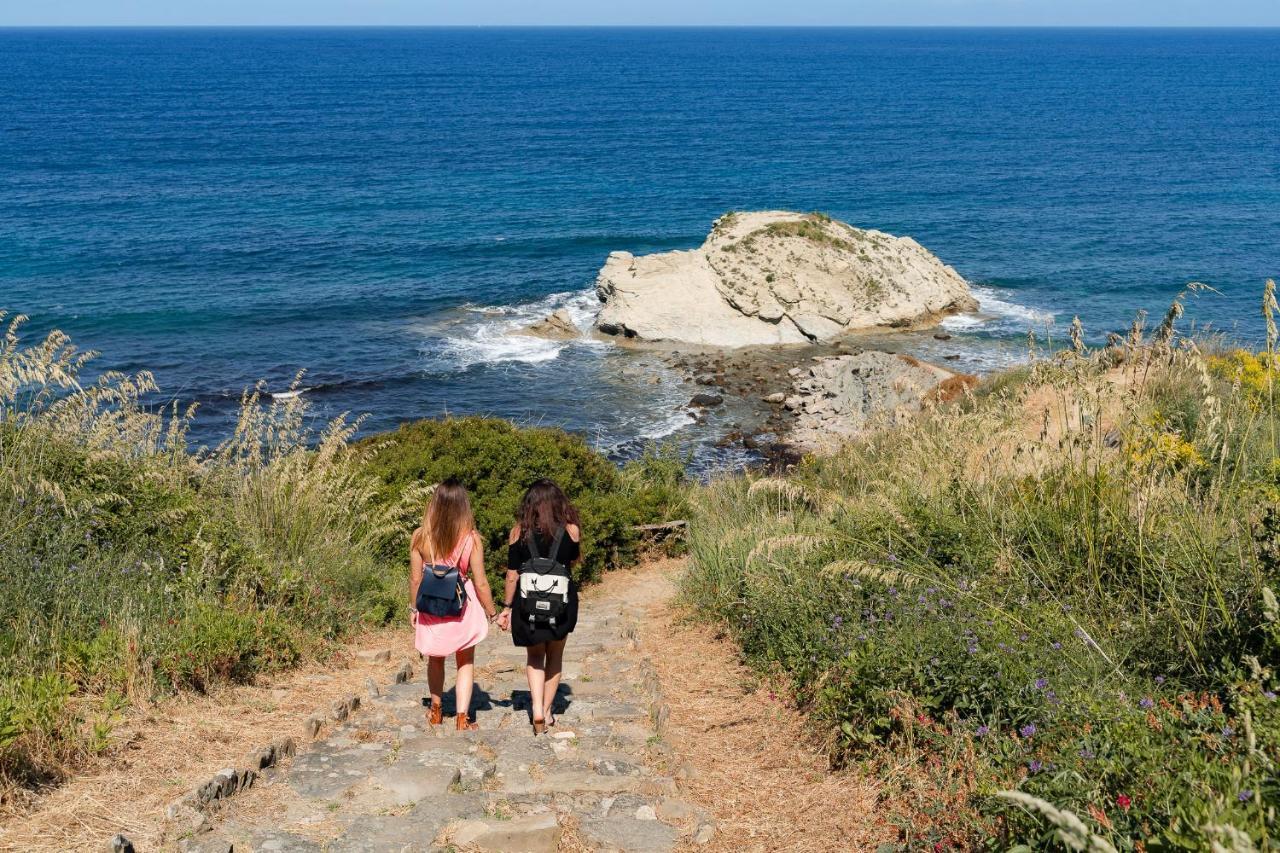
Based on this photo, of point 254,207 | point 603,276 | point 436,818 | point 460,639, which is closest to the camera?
point 436,818

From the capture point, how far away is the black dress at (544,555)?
256 inches

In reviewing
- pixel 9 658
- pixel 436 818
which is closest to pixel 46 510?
pixel 9 658

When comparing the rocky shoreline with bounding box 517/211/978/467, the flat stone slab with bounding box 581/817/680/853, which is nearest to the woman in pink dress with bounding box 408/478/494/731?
the flat stone slab with bounding box 581/817/680/853

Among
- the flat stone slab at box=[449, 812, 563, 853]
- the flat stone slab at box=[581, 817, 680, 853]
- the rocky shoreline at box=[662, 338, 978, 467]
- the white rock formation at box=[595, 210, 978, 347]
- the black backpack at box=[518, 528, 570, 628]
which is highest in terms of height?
the black backpack at box=[518, 528, 570, 628]

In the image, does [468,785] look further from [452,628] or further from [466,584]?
[466,584]

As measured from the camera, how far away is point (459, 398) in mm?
27859

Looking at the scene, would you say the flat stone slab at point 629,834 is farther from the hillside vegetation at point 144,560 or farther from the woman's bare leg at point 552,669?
the hillside vegetation at point 144,560

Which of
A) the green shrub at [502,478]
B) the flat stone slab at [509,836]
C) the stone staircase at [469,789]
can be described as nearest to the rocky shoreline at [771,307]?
the green shrub at [502,478]

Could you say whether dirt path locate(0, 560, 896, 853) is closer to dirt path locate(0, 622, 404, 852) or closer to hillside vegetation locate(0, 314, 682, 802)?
dirt path locate(0, 622, 404, 852)

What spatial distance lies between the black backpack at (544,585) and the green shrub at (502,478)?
4857 mm

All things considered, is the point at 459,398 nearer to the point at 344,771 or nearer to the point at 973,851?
the point at 344,771

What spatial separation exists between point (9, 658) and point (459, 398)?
2224cm

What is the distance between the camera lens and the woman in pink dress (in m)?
6.45

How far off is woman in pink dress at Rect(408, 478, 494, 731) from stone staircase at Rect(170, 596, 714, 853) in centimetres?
21
